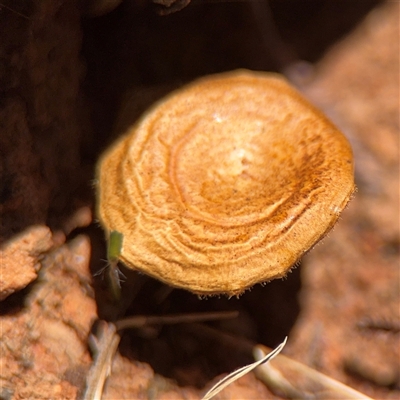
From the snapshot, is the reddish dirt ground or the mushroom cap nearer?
the mushroom cap

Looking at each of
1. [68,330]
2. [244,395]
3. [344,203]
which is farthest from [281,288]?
[68,330]

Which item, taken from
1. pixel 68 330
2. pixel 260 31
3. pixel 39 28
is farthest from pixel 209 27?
pixel 68 330

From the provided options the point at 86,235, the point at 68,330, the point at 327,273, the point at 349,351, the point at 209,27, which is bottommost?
the point at 349,351

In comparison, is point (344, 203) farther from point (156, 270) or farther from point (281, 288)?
point (281, 288)

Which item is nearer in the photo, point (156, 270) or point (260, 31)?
point (156, 270)

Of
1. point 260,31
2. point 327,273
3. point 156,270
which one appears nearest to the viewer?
point 156,270

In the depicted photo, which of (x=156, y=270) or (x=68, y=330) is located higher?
(x=156, y=270)

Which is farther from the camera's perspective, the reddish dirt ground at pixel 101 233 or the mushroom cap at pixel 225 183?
the reddish dirt ground at pixel 101 233

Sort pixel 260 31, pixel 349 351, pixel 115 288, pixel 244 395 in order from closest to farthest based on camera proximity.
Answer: pixel 115 288 → pixel 244 395 → pixel 349 351 → pixel 260 31
